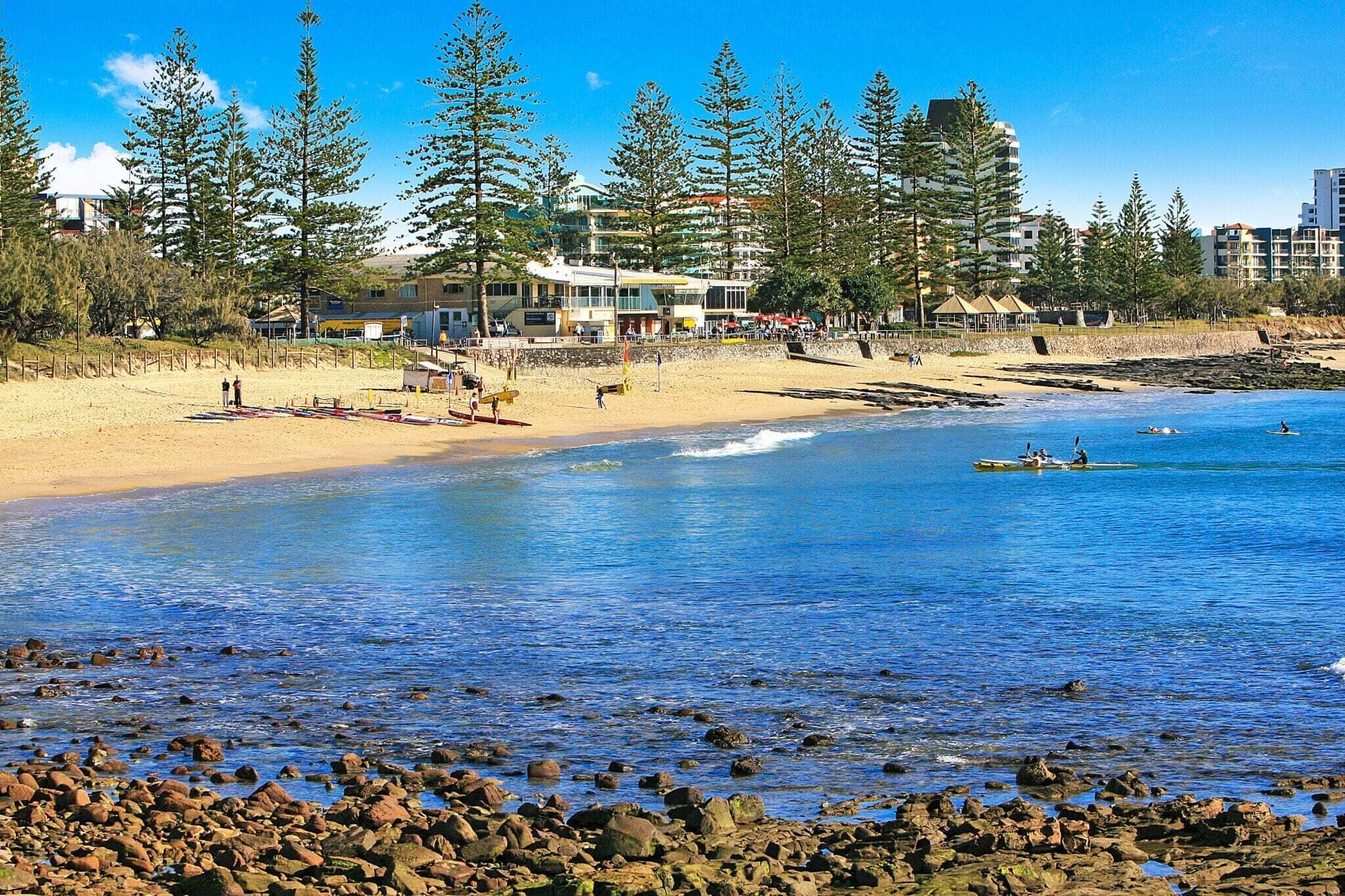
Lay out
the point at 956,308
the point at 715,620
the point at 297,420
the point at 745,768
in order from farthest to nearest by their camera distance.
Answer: the point at 956,308, the point at 297,420, the point at 715,620, the point at 745,768

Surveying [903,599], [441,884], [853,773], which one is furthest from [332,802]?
[903,599]

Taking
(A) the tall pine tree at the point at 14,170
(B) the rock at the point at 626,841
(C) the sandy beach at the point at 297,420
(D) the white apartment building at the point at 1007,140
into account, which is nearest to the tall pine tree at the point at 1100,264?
(D) the white apartment building at the point at 1007,140

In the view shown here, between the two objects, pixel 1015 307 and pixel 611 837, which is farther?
pixel 1015 307

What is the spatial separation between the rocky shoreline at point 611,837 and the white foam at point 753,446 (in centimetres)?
2846

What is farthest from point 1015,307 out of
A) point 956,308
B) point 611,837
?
point 611,837

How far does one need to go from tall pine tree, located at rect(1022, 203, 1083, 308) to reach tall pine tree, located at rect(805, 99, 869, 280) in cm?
3037

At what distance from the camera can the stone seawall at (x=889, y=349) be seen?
5603 centimetres

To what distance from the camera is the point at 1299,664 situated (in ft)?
46.9

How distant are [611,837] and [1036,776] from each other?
12.6ft

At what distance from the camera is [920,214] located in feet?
293

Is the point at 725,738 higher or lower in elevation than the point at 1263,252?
lower

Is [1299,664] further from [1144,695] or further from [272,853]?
[272,853]

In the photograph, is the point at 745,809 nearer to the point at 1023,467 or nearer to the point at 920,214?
the point at 1023,467

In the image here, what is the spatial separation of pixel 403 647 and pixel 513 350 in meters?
40.0
